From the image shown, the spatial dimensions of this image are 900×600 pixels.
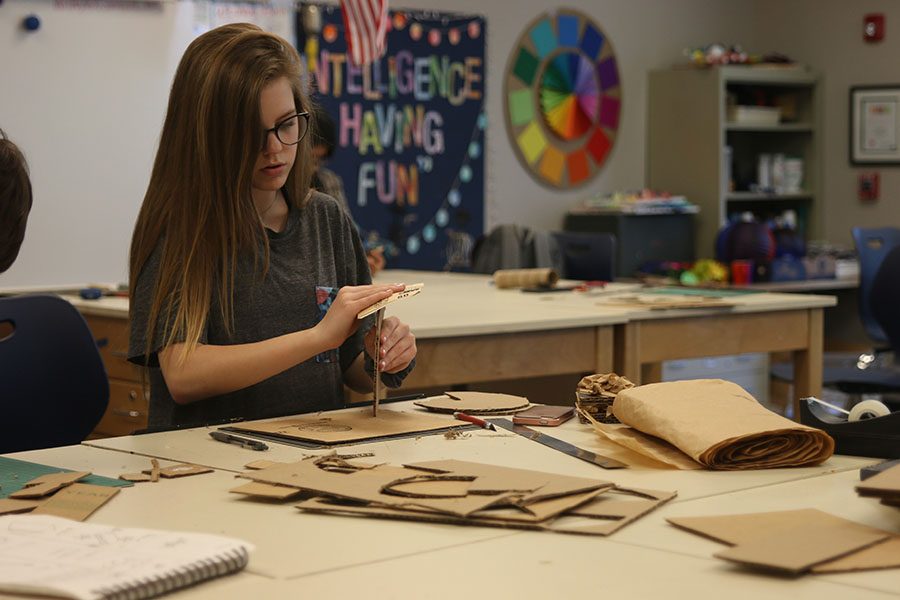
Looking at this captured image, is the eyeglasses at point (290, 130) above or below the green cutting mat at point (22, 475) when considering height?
above

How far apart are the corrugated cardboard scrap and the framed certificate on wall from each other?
6145 mm

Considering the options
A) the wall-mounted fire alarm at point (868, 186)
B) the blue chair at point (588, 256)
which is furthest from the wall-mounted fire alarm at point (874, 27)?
the blue chair at point (588, 256)

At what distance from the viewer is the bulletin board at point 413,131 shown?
577cm

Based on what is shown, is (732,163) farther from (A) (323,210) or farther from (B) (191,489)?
(B) (191,489)

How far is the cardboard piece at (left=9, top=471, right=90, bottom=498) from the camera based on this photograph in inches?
54.9

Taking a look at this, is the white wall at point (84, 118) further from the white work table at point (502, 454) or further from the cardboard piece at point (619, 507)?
the cardboard piece at point (619, 507)

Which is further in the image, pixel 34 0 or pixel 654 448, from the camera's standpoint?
pixel 34 0

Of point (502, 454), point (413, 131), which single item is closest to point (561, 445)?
point (502, 454)

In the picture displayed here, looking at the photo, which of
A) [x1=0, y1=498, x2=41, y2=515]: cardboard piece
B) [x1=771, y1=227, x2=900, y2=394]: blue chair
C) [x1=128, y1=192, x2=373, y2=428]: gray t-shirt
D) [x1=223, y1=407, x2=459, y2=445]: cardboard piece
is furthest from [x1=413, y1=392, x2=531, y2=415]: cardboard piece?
[x1=771, y1=227, x2=900, y2=394]: blue chair

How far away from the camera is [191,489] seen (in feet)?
4.72

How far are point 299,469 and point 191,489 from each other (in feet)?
0.39

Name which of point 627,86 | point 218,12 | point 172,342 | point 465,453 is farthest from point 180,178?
point 627,86

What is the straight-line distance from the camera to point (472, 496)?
1342mm

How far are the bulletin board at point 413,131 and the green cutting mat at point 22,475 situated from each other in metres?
4.16
